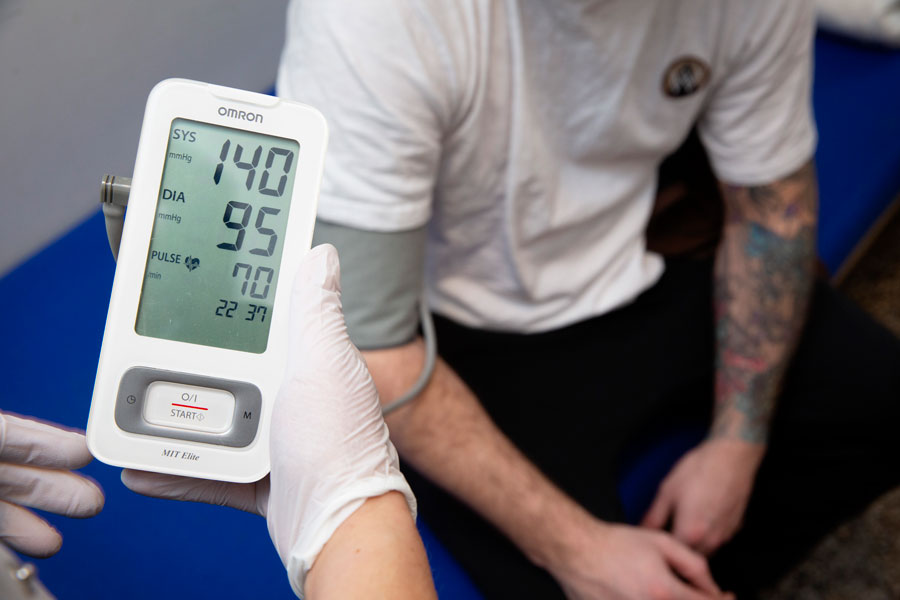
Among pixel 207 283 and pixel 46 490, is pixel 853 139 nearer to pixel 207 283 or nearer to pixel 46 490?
pixel 207 283

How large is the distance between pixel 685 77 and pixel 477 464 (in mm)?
531

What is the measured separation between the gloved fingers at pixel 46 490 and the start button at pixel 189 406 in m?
Answer: 0.08

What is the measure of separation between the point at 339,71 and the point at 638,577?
665 mm

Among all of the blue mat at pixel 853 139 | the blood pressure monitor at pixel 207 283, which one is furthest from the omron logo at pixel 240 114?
the blue mat at pixel 853 139

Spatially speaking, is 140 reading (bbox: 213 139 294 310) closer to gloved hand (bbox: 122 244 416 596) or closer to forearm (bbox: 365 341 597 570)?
gloved hand (bbox: 122 244 416 596)

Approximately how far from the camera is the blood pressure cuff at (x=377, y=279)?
713mm

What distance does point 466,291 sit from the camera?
925mm

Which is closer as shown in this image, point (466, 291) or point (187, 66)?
point (187, 66)

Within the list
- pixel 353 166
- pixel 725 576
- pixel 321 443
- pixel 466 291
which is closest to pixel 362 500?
pixel 321 443

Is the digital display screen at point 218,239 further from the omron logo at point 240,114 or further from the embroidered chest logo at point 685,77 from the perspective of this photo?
the embroidered chest logo at point 685,77

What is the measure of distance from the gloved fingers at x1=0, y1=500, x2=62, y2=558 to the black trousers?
447 millimetres

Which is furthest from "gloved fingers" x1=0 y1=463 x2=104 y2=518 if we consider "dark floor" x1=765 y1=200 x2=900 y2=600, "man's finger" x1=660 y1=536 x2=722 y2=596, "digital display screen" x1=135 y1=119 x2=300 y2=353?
"dark floor" x1=765 y1=200 x2=900 y2=600

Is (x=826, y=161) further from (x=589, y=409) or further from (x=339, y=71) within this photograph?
(x=339, y=71)

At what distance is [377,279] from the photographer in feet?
2.39
